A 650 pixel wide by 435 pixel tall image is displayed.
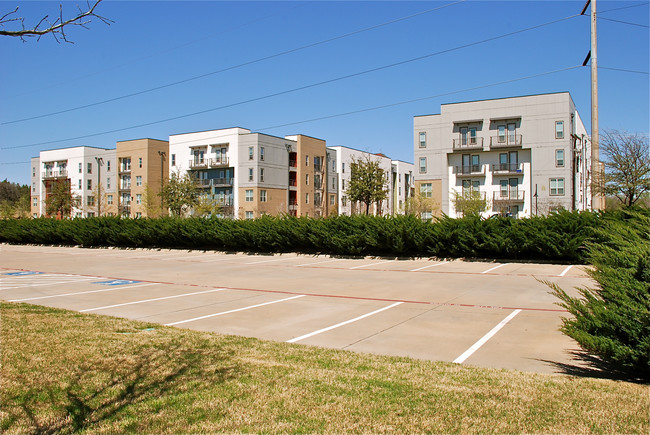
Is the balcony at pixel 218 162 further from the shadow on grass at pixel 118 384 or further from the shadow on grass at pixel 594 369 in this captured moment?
the shadow on grass at pixel 594 369

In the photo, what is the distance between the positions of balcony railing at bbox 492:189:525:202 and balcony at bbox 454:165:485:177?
3.28 m

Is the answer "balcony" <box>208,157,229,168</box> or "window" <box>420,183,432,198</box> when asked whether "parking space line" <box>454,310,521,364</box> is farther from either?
"balcony" <box>208,157,229,168</box>

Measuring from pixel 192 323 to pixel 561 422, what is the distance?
7.55m

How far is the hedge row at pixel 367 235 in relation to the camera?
23022 millimetres

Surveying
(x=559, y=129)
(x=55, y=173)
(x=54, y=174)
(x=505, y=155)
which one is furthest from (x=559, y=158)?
(x=54, y=174)

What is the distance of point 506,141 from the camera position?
2462 inches

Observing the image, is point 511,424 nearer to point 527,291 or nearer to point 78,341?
point 78,341

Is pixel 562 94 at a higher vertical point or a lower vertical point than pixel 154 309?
higher

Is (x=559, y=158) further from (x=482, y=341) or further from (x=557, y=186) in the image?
(x=482, y=341)

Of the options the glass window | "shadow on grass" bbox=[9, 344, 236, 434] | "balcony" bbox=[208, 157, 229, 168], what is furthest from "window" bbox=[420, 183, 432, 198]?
"shadow on grass" bbox=[9, 344, 236, 434]

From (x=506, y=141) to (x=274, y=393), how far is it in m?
62.8

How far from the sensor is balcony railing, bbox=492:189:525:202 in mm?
61578

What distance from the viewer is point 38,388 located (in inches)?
209

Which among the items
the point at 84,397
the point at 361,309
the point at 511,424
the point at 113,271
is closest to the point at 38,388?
the point at 84,397
